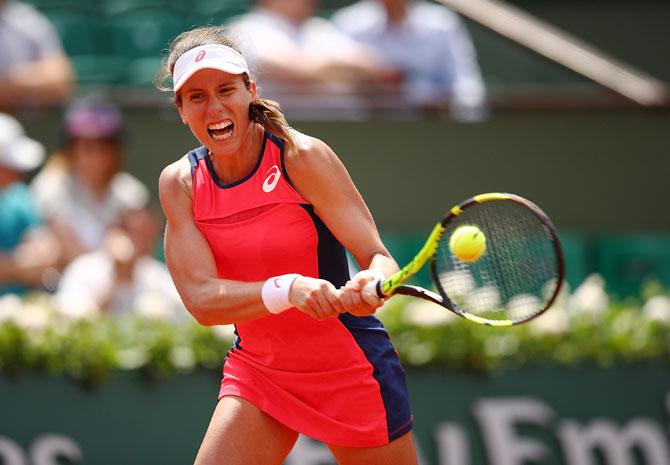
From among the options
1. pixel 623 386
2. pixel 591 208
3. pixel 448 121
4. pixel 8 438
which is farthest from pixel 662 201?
pixel 8 438

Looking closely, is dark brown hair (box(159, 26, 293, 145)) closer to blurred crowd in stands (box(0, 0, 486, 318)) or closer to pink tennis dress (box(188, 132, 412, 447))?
pink tennis dress (box(188, 132, 412, 447))

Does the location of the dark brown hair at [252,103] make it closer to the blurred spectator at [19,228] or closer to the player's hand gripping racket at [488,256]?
the player's hand gripping racket at [488,256]

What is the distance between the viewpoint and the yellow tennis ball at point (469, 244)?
3363 millimetres

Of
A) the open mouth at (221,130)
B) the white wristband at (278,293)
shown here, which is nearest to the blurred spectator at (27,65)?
the open mouth at (221,130)

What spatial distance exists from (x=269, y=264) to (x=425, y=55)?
12.7ft

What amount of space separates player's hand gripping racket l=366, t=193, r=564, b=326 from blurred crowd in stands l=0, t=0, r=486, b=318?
2.42 meters

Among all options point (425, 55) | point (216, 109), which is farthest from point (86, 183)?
point (216, 109)

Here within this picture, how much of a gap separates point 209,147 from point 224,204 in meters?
0.17

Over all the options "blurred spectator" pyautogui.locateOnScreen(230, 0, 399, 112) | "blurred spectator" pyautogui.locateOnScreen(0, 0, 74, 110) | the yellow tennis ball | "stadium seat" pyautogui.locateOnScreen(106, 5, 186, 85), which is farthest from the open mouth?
"stadium seat" pyautogui.locateOnScreen(106, 5, 186, 85)

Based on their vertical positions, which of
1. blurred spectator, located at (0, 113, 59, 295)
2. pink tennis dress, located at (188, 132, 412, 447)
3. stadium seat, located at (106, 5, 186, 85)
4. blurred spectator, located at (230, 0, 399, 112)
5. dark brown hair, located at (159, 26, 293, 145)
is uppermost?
stadium seat, located at (106, 5, 186, 85)

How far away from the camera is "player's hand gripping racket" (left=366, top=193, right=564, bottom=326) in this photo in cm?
338

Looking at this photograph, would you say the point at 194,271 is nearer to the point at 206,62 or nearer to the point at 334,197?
the point at 334,197

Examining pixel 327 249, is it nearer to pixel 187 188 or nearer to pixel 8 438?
pixel 187 188

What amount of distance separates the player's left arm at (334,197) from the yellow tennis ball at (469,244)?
0.22 m
